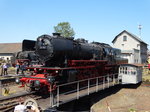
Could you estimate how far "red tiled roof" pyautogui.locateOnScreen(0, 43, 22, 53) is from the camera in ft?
223

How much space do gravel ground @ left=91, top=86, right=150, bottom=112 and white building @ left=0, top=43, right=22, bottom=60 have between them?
55.0 m

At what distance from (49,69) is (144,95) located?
1014cm

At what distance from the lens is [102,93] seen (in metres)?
18.5

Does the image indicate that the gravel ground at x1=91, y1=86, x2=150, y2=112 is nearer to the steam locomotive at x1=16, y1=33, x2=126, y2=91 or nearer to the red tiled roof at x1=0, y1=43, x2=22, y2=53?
the steam locomotive at x1=16, y1=33, x2=126, y2=91

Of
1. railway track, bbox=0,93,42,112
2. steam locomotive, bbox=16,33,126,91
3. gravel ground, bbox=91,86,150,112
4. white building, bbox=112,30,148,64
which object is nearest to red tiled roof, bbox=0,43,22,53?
white building, bbox=112,30,148,64

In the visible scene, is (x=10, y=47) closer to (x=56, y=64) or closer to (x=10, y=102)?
(x=56, y=64)

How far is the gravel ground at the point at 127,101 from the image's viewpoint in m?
14.3

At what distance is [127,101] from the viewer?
1642 cm

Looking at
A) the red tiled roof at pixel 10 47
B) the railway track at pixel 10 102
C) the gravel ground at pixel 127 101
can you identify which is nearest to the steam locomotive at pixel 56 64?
the railway track at pixel 10 102

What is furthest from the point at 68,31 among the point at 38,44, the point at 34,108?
the point at 34,108

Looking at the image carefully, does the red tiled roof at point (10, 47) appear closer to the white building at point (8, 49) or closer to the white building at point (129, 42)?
the white building at point (8, 49)

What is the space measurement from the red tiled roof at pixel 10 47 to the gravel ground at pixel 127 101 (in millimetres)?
55007

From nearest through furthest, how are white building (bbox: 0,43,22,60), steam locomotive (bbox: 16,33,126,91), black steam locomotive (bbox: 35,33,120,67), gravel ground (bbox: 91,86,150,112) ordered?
1. steam locomotive (bbox: 16,33,126,91)
2. black steam locomotive (bbox: 35,33,120,67)
3. gravel ground (bbox: 91,86,150,112)
4. white building (bbox: 0,43,22,60)

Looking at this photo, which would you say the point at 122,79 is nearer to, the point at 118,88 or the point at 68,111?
the point at 118,88
